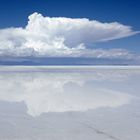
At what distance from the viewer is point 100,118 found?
34.8 ft

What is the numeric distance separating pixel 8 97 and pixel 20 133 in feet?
25.9

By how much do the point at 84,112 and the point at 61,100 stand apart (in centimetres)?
321

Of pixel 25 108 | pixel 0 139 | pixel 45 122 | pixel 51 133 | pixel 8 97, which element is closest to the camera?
pixel 0 139

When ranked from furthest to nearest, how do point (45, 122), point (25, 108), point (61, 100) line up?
point (61, 100) < point (25, 108) < point (45, 122)

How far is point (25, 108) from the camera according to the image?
12844 mm

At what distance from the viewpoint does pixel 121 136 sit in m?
8.14

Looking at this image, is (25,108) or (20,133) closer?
(20,133)

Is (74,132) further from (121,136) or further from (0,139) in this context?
(0,139)

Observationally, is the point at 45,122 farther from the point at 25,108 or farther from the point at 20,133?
the point at 25,108

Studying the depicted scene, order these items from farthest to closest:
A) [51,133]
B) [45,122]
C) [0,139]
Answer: [45,122] → [51,133] → [0,139]

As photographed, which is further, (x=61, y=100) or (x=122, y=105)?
(x=61, y=100)

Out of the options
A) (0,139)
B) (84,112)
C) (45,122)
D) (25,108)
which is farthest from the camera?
(25,108)

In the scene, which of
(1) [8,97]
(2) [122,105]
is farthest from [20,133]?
(1) [8,97]

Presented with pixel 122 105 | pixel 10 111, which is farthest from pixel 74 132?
pixel 122 105
